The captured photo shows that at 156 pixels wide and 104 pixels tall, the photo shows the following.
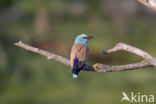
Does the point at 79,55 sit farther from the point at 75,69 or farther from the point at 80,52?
the point at 75,69

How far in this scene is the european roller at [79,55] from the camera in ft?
19.6

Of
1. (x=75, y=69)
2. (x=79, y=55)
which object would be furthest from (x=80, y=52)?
(x=75, y=69)

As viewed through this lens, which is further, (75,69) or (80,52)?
(80,52)

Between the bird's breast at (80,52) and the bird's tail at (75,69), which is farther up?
the bird's breast at (80,52)

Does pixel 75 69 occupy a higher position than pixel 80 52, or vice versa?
pixel 80 52

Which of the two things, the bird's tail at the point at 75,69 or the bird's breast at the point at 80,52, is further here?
the bird's breast at the point at 80,52

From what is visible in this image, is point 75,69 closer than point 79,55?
Yes

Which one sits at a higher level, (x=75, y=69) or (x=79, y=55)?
(x=79, y=55)

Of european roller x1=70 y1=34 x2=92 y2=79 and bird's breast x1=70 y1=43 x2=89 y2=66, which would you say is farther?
bird's breast x1=70 y1=43 x2=89 y2=66

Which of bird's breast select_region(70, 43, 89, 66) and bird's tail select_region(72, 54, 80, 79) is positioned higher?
bird's breast select_region(70, 43, 89, 66)

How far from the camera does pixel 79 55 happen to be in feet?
20.4

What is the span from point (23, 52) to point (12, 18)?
81.9 ft

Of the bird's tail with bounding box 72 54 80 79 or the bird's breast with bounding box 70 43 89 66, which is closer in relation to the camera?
the bird's tail with bounding box 72 54 80 79

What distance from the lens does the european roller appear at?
19.6ft
